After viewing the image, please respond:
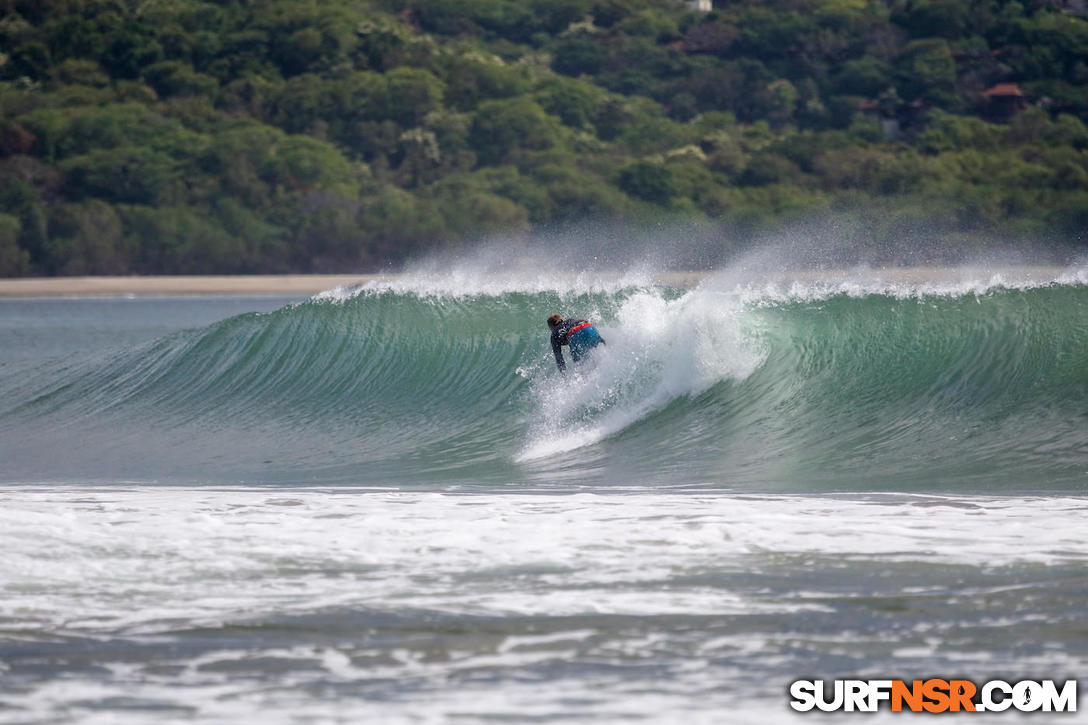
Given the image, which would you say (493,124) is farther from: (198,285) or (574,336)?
(574,336)

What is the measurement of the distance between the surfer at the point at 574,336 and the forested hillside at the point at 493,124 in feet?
174

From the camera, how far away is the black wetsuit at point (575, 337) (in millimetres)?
12805

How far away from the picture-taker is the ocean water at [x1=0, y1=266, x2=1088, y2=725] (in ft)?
19.1

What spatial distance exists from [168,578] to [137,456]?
655cm

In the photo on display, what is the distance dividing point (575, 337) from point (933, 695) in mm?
7623

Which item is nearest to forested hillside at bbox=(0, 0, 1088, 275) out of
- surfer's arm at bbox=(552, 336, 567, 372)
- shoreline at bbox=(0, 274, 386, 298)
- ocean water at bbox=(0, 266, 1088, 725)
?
shoreline at bbox=(0, 274, 386, 298)

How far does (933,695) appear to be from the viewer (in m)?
5.46

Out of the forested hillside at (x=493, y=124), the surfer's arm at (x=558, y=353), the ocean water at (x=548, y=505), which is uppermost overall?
the forested hillside at (x=493, y=124)

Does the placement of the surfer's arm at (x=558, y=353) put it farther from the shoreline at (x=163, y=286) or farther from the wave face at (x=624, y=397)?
the shoreline at (x=163, y=286)

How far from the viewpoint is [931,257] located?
60.2 metres

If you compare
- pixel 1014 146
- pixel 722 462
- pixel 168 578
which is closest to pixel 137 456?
pixel 722 462

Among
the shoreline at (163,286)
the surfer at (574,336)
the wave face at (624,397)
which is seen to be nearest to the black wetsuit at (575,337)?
the surfer at (574,336)

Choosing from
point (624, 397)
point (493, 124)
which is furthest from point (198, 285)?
point (624, 397)

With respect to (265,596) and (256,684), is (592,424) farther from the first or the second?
(256,684)
